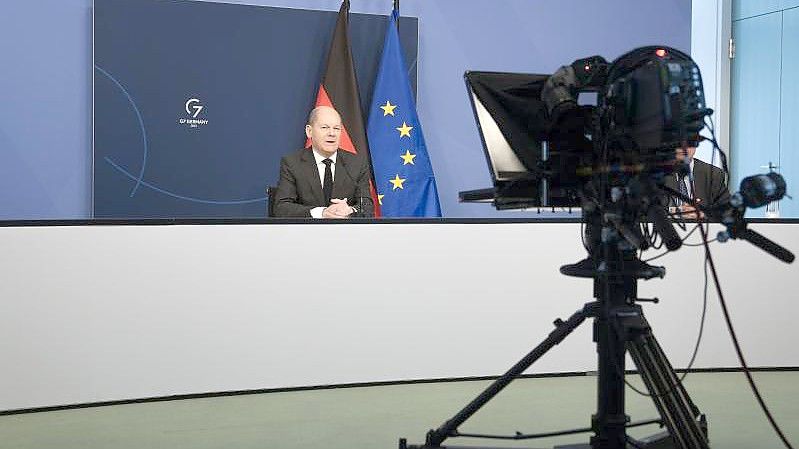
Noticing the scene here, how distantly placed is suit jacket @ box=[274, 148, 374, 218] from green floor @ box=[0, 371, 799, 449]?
1296mm

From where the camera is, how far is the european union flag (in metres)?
6.05

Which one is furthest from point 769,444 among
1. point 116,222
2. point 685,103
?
point 116,222

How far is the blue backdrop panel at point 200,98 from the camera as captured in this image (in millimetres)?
5637

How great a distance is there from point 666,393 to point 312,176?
3178 millimetres

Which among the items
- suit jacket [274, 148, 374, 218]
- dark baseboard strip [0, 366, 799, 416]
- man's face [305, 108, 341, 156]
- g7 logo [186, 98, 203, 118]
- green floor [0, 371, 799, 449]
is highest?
g7 logo [186, 98, 203, 118]

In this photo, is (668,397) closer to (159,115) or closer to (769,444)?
(769,444)

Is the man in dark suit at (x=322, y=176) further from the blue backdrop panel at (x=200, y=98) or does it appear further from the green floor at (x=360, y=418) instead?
the green floor at (x=360, y=418)

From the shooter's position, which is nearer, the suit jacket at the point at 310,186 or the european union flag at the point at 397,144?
the suit jacket at the point at 310,186

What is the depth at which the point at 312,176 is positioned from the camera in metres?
5.37

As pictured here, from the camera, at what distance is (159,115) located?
5.72 metres

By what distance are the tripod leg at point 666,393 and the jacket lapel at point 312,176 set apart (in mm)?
3010

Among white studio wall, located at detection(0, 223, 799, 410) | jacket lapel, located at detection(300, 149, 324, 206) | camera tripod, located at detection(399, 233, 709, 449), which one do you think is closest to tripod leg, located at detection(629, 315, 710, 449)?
camera tripod, located at detection(399, 233, 709, 449)

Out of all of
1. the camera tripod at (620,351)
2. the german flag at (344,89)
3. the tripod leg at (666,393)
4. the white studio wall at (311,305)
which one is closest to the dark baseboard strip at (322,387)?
the white studio wall at (311,305)

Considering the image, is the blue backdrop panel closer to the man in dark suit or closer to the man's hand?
the man in dark suit
